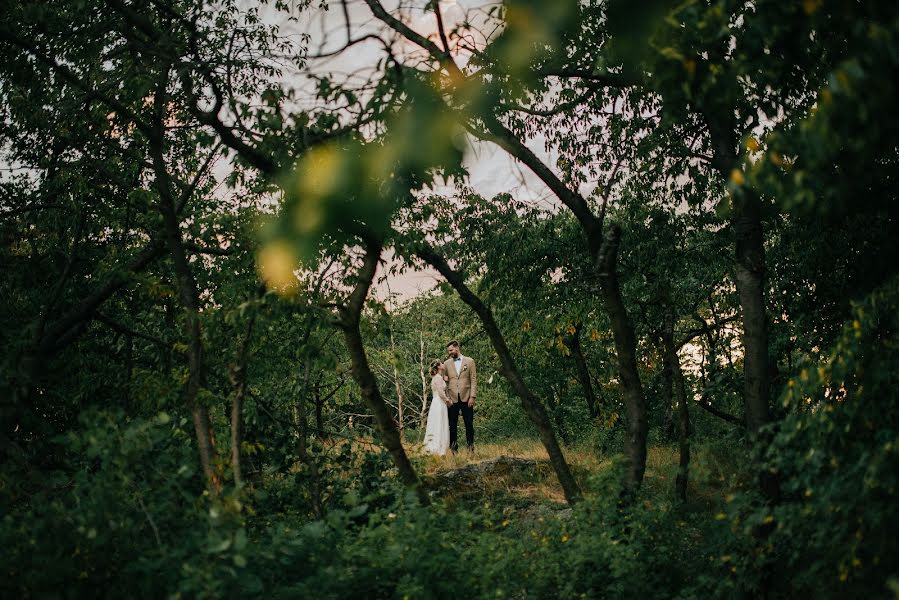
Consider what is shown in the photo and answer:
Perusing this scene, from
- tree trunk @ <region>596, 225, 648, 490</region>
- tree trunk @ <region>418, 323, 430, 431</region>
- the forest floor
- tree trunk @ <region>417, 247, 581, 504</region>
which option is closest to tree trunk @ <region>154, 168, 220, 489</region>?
tree trunk @ <region>417, 247, 581, 504</region>

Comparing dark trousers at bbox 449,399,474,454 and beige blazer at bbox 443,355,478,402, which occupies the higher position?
beige blazer at bbox 443,355,478,402

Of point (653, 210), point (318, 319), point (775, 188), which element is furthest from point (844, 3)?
point (653, 210)

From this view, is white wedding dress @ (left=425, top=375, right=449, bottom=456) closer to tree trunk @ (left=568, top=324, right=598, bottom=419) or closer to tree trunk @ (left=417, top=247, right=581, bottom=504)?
tree trunk @ (left=568, top=324, right=598, bottom=419)

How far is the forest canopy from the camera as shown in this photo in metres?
3.82

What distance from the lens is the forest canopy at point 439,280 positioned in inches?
150

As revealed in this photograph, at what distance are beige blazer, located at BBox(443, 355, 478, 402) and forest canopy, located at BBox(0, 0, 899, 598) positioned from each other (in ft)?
4.23

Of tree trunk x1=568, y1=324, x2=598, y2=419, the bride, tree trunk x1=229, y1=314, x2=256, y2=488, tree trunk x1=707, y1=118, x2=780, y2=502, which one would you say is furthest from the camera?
tree trunk x1=568, y1=324, x2=598, y2=419

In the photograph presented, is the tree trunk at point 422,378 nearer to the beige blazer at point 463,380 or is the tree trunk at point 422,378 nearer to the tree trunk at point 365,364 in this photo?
the beige blazer at point 463,380

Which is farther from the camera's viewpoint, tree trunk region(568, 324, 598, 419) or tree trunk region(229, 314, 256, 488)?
tree trunk region(568, 324, 598, 419)

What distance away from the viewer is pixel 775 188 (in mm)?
3338

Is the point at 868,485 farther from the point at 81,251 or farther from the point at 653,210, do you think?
the point at 81,251

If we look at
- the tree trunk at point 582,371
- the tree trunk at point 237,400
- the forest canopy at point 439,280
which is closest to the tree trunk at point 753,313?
the forest canopy at point 439,280

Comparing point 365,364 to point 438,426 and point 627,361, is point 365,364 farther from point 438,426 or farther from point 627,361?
point 438,426

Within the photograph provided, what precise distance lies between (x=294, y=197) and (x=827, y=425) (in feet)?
10.7
